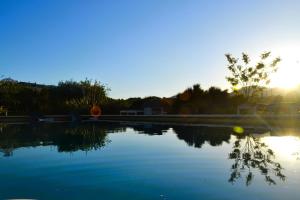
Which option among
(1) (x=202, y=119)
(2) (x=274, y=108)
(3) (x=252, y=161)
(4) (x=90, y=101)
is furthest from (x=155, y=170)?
(4) (x=90, y=101)

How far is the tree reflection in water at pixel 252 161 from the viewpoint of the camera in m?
9.68

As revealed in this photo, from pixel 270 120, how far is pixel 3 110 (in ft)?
113

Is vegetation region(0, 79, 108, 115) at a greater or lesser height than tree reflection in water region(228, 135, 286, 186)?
greater

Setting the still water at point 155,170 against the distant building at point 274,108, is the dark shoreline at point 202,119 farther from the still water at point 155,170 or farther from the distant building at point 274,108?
the still water at point 155,170

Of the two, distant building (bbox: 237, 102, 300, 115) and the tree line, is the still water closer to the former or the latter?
distant building (bbox: 237, 102, 300, 115)

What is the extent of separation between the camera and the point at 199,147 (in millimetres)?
16016

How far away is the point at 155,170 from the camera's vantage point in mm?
10875

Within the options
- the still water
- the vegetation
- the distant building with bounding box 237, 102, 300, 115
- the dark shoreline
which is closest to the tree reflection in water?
the still water

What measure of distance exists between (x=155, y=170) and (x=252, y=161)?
3603 millimetres

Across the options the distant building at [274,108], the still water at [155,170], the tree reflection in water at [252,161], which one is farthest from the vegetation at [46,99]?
the tree reflection in water at [252,161]

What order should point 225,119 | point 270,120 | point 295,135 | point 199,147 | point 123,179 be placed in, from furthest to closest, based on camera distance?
1. point 225,119
2. point 270,120
3. point 295,135
4. point 199,147
5. point 123,179

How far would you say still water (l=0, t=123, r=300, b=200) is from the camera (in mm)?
8062

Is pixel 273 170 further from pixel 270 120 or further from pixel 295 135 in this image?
pixel 270 120

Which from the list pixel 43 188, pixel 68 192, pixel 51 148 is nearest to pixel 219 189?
pixel 68 192
